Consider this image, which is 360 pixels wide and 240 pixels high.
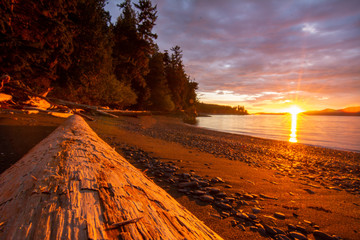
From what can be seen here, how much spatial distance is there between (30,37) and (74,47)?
4.85 metres

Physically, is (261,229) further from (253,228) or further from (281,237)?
(281,237)

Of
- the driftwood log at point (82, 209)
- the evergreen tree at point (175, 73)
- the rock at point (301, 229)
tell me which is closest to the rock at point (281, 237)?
the rock at point (301, 229)

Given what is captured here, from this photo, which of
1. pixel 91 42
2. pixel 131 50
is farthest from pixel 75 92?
pixel 131 50

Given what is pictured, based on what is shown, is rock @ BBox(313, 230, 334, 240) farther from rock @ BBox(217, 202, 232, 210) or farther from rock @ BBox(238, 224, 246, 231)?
rock @ BBox(217, 202, 232, 210)

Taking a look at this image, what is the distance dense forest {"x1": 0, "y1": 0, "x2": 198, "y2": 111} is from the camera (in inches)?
278

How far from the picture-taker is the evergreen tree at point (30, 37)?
6.29 metres

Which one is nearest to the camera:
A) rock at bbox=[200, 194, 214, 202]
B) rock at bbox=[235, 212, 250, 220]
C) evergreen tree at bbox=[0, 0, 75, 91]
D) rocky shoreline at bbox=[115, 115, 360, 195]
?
rock at bbox=[235, 212, 250, 220]

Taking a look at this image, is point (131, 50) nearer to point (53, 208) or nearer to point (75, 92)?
point (75, 92)

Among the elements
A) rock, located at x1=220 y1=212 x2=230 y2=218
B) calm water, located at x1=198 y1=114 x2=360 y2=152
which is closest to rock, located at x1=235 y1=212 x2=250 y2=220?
rock, located at x1=220 y1=212 x2=230 y2=218

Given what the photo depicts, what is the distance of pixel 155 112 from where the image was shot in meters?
35.2

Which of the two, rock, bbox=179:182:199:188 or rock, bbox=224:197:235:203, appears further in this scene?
rock, bbox=179:182:199:188

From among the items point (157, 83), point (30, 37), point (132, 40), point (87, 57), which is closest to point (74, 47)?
point (87, 57)

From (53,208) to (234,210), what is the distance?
2015 millimetres

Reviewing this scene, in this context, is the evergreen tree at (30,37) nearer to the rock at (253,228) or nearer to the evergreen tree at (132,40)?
the rock at (253,228)
